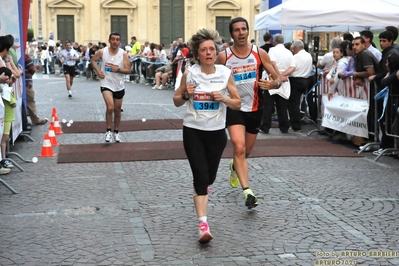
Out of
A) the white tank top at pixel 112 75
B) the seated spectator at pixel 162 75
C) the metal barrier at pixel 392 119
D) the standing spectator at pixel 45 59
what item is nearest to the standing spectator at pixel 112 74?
the white tank top at pixel 112 75

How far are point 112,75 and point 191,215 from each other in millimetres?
5420

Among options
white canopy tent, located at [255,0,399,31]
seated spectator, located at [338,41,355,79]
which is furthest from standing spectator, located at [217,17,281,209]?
white canopy tent, located at [255,0,399,31]

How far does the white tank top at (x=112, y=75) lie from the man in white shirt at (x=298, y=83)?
381cm

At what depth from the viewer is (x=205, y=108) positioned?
6.17 m

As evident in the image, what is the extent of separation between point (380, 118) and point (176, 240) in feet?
19.1

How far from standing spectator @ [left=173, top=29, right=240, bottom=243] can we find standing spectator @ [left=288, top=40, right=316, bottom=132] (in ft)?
25.8

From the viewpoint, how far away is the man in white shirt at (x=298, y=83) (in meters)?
14.0

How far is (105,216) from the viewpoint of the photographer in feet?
22.9

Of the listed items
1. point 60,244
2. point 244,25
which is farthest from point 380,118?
point 60,244

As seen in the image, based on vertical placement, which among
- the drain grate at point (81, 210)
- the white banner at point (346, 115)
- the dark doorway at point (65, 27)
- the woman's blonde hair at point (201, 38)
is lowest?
the drain grate at point (81, 210)

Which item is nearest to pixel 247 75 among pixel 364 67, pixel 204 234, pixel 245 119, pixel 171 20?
pixel 245 119

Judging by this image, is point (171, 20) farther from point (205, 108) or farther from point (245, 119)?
point (205, 108)

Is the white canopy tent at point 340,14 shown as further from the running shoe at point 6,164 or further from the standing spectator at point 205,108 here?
the standing spectator at point 205,108

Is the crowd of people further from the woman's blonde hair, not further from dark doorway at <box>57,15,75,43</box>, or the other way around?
dark doorway at <box>57,15,75,43</box>
